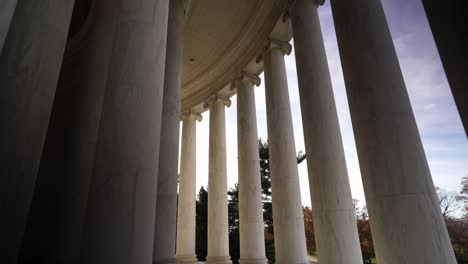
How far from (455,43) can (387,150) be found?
65.0 m

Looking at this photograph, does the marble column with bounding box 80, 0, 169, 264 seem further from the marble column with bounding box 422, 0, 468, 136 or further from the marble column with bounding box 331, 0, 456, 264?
the marble column with bounding box 422, 0, 468, 136

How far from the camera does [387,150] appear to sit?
121 m

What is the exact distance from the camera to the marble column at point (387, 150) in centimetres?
10794

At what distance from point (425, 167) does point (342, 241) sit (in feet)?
239

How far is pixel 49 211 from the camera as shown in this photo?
174375mm

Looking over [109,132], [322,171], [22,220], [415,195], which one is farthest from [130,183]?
[322,171]

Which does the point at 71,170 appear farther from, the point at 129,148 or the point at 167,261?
the point at 129,148

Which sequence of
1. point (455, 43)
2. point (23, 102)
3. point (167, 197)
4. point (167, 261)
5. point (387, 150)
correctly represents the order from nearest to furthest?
point (455, 43)
point (23, 102)
point (387, 150)
point (167, 261)
point (167, 197)

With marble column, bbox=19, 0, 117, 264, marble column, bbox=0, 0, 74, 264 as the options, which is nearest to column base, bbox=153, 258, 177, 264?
marble column, bbox=19, 0, 117, 264

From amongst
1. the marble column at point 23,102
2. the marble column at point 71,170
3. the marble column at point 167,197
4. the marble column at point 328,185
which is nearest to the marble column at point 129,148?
the marble column at point 23,102

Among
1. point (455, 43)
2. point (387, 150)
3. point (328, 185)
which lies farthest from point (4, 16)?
point (328, 185)

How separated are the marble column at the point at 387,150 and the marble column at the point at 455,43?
59.5 meters

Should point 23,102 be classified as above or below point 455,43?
above

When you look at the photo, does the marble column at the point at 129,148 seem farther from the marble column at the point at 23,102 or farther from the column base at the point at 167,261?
the column base at the point at 167,261
